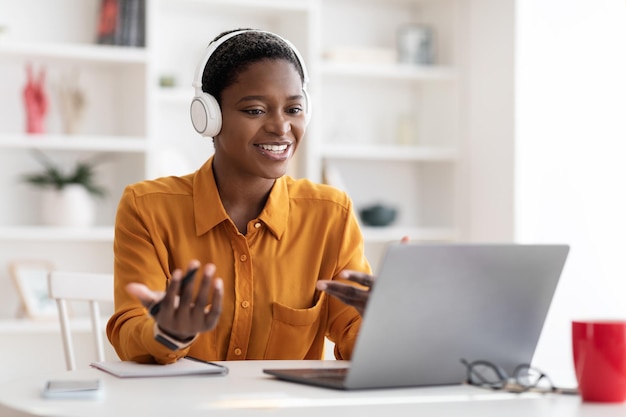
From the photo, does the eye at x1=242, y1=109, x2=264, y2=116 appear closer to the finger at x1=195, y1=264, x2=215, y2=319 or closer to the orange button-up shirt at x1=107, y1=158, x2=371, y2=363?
the orange button-up shirt at x1=107, y1=158, x2=371, y2=363

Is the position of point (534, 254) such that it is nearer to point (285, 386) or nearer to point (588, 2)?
point (285, 386)

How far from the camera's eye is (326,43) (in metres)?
4.40

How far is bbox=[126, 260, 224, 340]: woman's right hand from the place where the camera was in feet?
4.40

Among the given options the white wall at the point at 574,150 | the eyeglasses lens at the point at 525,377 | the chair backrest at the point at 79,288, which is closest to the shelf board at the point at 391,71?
the white wall at the point at 574,150

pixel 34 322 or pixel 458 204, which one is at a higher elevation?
pixel 458 204

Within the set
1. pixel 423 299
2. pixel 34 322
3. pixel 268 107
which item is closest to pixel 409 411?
pixel 423 299

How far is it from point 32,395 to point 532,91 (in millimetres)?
3098

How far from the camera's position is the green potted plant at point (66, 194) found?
3773 millimetres

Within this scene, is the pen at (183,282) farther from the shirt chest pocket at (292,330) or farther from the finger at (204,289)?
the shirt chest pocket at (292,330)

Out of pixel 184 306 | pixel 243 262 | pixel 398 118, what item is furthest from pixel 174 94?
pixel 184 306

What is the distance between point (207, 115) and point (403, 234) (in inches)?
94.9

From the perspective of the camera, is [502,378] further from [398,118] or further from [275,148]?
[398,118]

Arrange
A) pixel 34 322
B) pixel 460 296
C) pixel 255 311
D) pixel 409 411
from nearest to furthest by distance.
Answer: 1. pixel 409 411
2. pixel 460 296
3. pixel 255 311
4. pixel 34 322

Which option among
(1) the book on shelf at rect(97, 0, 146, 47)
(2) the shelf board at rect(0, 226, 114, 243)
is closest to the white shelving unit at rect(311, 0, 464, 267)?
(1) the book on shelf at rect(97, 0, 146, 47)
